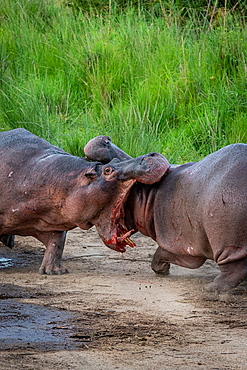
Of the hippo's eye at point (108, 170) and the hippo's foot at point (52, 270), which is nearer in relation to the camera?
the hippo's eye at point (108, 170)

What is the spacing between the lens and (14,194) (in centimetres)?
447

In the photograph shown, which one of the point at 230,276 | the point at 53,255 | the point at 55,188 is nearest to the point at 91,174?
the point at 55,188

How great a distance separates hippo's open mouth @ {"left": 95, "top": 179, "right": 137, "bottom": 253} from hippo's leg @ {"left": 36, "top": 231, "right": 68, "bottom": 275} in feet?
1.39

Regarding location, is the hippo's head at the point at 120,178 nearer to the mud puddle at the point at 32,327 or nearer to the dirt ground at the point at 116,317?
the dirt ground at the point at 116,317

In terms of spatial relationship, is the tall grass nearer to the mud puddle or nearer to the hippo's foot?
the hippo's foot

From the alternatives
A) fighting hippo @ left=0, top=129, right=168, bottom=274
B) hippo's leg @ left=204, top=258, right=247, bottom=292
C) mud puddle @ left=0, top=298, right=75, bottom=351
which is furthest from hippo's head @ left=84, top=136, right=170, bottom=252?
mud puddle @ left=0, top=298, right=75, bottom=351

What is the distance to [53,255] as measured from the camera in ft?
15.1

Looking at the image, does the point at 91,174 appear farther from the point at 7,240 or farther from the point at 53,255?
the point at 7,240

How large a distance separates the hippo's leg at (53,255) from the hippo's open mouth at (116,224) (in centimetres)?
42

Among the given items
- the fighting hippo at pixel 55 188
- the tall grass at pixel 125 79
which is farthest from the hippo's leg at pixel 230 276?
the tall grass at pixel 125 79

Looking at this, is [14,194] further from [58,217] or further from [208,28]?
[208,28]

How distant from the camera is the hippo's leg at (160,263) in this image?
14.5 feet

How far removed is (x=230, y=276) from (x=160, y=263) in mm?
714

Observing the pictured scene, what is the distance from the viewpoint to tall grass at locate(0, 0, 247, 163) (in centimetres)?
714
